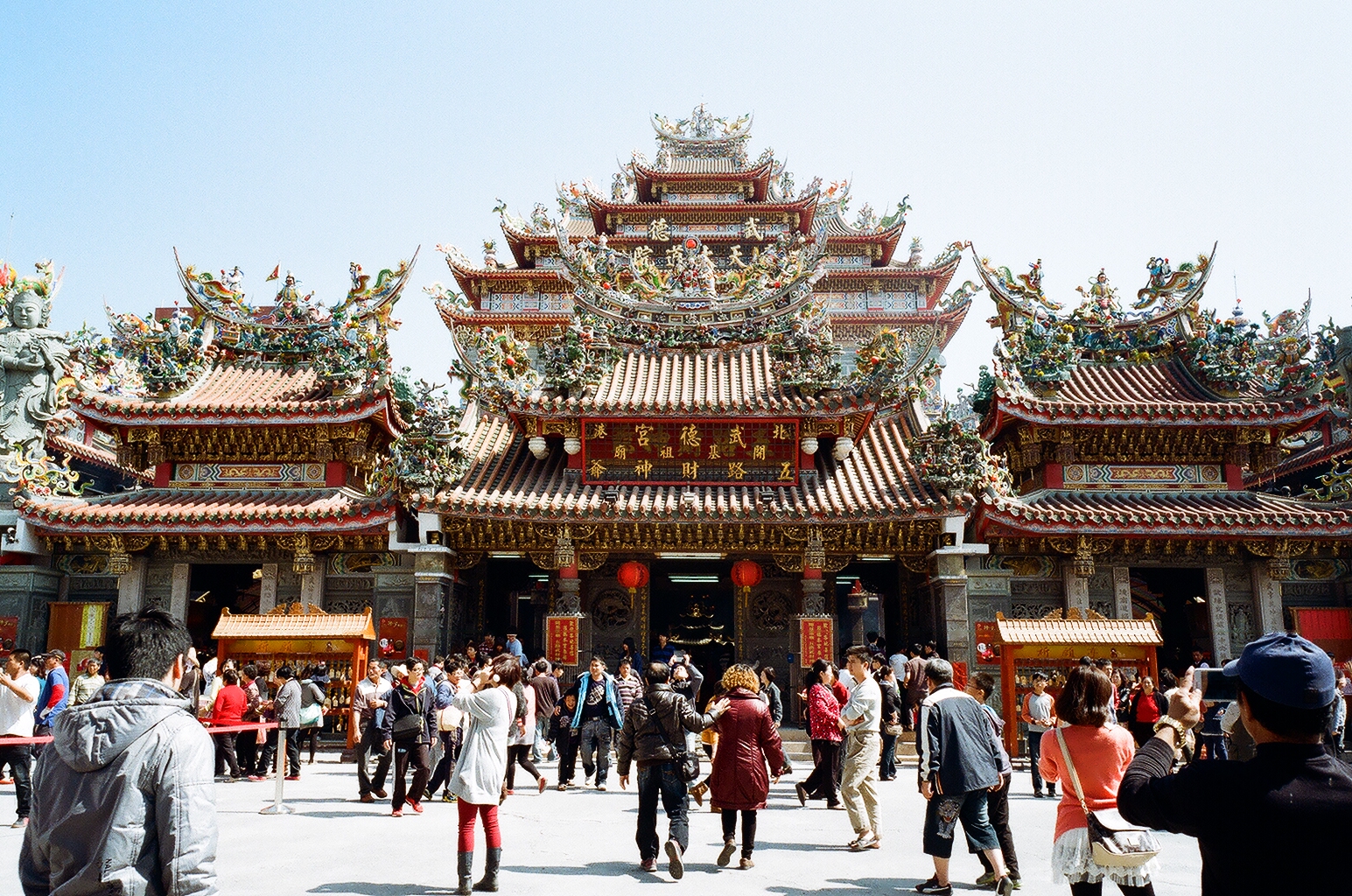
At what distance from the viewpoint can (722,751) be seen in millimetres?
7461

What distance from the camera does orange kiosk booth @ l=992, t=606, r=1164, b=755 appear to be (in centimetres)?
1423

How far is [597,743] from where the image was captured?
1218cm

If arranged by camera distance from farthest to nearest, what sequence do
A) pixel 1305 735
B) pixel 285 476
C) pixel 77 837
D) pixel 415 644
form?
pixel 285 476 → pixel 415 644 → pixel 77 837 → pixel 1305 735

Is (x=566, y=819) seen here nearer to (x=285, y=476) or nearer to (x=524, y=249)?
(x=285, y=476)

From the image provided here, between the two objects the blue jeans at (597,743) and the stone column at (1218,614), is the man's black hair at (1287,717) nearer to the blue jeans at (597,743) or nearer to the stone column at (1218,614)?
the blue jeans at (597,743)

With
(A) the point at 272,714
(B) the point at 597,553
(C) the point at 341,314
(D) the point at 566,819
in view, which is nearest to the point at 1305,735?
(D) the point at 566,819

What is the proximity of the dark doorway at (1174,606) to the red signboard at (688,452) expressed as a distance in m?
7.21

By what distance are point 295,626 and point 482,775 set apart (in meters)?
9.79

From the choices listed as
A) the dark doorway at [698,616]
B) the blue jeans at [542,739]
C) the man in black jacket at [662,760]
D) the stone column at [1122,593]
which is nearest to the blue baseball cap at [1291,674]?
the man in black jacket at [662,760]

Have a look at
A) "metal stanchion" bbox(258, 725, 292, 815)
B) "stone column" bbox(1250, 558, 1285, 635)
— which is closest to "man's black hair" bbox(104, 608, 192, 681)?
"metal stanchion" bbox(258, 725, 292, 815)

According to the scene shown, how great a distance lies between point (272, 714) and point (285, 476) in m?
6.25

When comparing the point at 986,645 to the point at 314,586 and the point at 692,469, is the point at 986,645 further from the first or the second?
the point at 314,586

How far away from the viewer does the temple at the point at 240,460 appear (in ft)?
54.6

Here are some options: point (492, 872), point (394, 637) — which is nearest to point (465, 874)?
point (492, 872)
